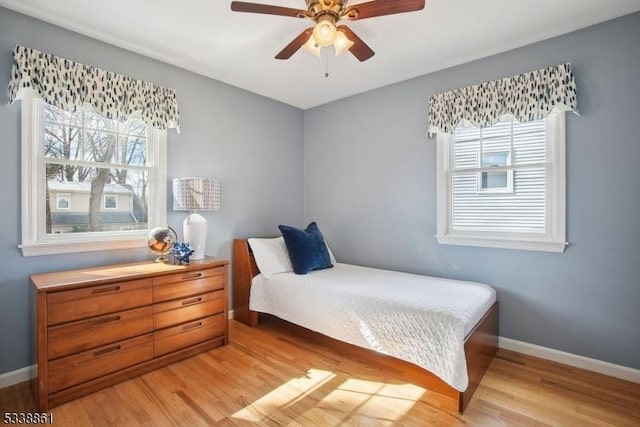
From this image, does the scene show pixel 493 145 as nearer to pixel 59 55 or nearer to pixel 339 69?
pixel 339 69

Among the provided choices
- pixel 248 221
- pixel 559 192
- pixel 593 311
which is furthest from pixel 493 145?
pixel 248 221

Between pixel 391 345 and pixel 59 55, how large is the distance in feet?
10.4

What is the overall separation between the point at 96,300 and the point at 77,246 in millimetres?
603

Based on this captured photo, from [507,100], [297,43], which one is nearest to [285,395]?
[297,43]

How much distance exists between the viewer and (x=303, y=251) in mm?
3016

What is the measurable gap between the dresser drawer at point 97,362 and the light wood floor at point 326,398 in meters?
0.12

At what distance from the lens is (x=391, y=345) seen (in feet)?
7.07

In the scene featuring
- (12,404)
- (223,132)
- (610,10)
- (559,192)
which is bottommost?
(12,404)

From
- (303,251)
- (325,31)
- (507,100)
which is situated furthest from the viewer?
(303,251)

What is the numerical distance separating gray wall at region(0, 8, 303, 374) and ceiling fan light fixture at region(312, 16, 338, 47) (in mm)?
1718

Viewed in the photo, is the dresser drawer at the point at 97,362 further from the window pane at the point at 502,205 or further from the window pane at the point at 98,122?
the window pane at the point at 502,205

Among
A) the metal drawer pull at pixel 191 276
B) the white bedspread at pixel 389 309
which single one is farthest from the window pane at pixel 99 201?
the white bedspread at pixel 389 309

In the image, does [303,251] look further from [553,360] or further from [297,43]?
[553,360]

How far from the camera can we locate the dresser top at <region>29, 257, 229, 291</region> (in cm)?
191
